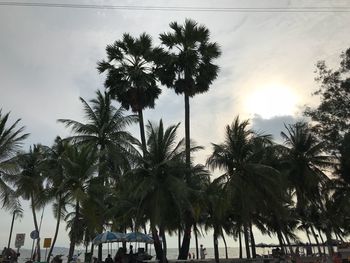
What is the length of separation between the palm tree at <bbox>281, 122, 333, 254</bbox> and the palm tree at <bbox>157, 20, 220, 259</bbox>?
924 centimetres

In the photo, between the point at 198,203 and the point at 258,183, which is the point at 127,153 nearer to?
the point at 198,203

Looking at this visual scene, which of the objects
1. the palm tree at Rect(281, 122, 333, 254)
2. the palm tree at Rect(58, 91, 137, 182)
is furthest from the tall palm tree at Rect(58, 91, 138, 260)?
the palm tree at Rect(281, 122, 333, 254)

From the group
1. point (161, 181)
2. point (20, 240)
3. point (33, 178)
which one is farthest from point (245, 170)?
point (33, 178)

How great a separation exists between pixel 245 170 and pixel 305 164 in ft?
28.5

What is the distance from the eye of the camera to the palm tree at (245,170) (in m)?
26.5

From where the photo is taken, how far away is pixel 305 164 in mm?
33625

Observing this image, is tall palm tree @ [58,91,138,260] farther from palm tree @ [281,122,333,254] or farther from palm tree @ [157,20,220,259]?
palm tree @ [281,122,333,254]

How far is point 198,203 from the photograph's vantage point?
24844 millimetres

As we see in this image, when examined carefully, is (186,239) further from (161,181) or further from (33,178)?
(33,178)

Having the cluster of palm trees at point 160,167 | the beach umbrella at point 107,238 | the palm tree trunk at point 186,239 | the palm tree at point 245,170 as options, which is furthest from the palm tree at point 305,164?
the beach umbrella at point 107,238

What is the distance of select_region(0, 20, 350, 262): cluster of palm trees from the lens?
2366 centimetres

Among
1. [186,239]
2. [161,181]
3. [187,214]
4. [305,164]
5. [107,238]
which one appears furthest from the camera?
[305,164]

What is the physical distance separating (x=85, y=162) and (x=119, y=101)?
29.2 ft

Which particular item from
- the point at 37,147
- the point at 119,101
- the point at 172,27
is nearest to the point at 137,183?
the point at 119,101
